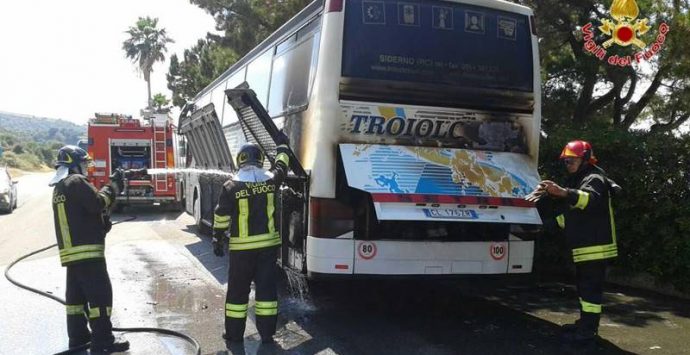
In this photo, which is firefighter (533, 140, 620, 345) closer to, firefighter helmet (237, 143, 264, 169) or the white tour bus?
the white tour bus

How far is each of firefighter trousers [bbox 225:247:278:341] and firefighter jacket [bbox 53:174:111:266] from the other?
1177 mm

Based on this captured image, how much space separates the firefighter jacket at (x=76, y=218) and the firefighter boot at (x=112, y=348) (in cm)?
76

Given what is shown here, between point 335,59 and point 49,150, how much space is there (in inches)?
4250

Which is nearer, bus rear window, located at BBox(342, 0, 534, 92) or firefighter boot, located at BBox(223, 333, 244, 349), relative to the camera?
firefighter boot, located at BBox(223, 333, 244, 349)

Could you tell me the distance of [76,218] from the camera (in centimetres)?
514

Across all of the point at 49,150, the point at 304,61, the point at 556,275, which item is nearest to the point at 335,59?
the point at 304,61

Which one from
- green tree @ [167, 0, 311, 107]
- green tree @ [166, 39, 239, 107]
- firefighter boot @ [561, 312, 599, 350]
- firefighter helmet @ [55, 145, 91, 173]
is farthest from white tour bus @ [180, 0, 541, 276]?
green tree @ [166, 39, 239, 107]

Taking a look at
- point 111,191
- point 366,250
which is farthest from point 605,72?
point 111,191

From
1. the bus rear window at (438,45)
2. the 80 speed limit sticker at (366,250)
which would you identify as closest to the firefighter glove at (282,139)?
the bus rear window at (438,45)

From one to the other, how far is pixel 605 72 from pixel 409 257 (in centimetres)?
846

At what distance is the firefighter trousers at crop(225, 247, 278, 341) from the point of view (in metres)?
5.41

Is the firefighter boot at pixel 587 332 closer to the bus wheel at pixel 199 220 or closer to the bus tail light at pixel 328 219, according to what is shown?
the bus tail light at pixel 328 219

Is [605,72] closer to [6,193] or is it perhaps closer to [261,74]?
[261,74]

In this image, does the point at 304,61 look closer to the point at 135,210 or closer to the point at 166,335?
the point at 166,335
